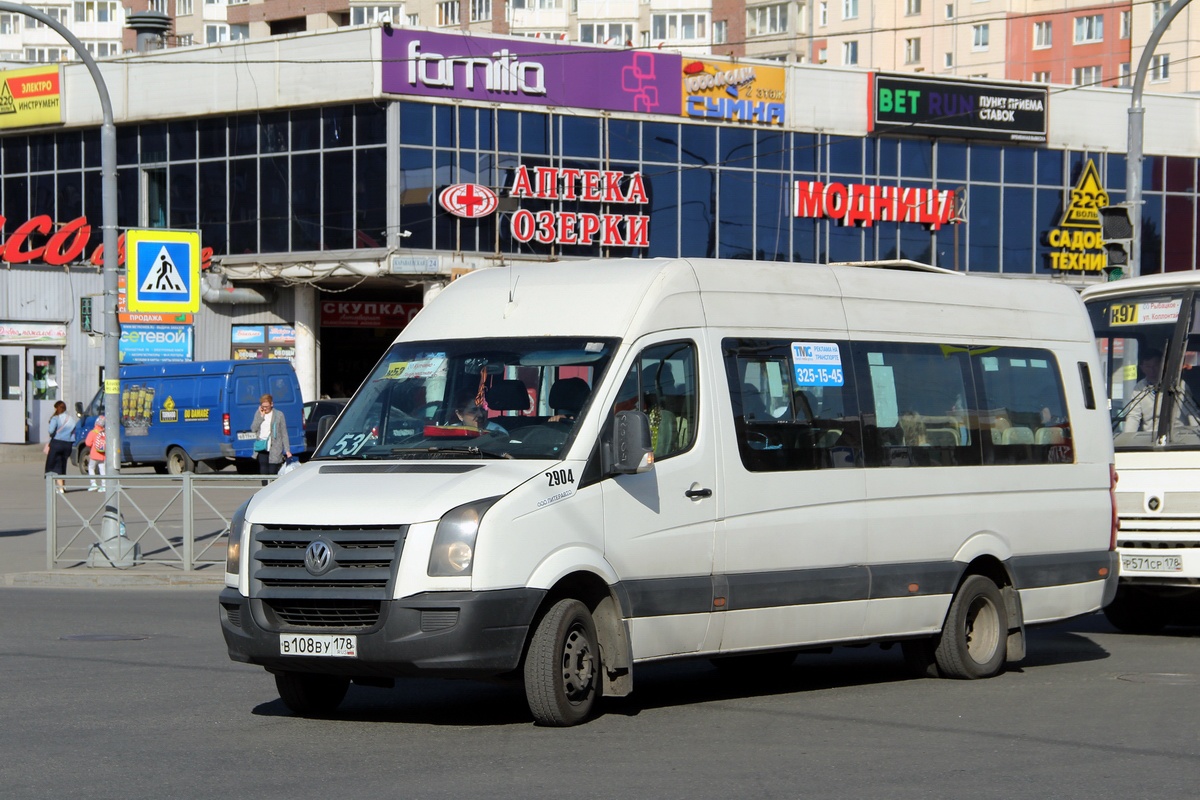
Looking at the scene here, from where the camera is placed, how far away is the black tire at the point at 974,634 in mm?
11203

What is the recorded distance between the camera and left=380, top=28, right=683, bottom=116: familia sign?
46.3 meters

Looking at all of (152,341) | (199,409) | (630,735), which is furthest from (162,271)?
(152,341)

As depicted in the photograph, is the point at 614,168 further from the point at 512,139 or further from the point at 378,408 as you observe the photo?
the point at 378,408

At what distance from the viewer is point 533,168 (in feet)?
157

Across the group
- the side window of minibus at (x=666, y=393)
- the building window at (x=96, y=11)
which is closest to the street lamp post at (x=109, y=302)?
the side window of minibus at (x=666, y=393)

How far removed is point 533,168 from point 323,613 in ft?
131

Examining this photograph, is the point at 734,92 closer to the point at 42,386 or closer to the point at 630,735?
the point at 42,386

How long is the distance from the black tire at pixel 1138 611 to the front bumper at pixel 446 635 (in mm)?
7523

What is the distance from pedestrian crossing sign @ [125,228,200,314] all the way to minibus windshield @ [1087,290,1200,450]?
31.5ft

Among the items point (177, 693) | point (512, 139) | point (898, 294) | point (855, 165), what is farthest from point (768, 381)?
point (855, 165)

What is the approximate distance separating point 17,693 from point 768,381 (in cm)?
466

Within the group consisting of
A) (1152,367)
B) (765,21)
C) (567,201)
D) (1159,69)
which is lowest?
(1152,367)

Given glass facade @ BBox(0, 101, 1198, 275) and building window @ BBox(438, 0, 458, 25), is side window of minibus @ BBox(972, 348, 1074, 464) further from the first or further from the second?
building window @ BBox(438, 0, 458, 25)

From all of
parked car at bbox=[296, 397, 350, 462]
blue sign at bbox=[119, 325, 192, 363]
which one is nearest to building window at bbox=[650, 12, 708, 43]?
blue sign at bbox=[119, 325, 192, 363]
